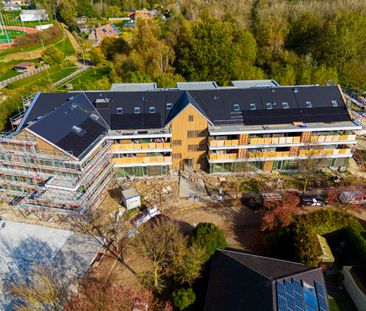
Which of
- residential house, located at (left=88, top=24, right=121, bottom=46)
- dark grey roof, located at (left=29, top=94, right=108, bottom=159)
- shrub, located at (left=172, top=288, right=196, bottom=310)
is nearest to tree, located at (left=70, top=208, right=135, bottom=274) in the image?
shrub, located at (left=172, top=288, right=196, bottom=310)

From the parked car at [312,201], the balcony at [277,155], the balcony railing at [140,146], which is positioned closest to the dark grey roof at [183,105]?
Answer: the balcony railing at [140,146]

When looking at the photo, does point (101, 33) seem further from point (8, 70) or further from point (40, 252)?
point (40, 252)

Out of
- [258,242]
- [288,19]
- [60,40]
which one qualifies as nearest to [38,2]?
[60,40]

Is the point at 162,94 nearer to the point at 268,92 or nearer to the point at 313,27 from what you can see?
the point at 268,92

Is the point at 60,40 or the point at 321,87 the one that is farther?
the point at 60,40

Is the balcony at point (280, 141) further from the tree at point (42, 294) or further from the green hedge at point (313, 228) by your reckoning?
the tree at point (42, 294)

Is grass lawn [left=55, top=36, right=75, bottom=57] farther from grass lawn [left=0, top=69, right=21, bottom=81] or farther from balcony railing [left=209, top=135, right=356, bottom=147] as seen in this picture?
balcony railing [left=209, top=135, right=356, bottom=147]
